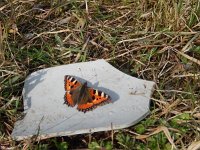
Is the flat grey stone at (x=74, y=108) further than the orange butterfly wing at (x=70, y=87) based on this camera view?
No

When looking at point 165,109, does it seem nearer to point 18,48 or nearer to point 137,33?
point 137,33

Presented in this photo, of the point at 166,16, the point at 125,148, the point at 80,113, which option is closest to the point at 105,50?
the point at 166,16

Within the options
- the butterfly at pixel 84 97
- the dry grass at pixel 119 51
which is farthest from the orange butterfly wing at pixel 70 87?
the dry grass at pixel 119 51

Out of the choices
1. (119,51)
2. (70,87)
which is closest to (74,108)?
(70,87)

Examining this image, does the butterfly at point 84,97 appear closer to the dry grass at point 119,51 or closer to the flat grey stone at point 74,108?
the flat grey stone at point 74,108

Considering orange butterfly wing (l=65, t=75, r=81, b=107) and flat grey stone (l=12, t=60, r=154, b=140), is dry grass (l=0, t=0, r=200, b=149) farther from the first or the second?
orange butterfly wing (l=65, t=75, r=81, b=107)

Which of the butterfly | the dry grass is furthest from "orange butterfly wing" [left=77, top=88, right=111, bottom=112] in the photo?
the dry grass
